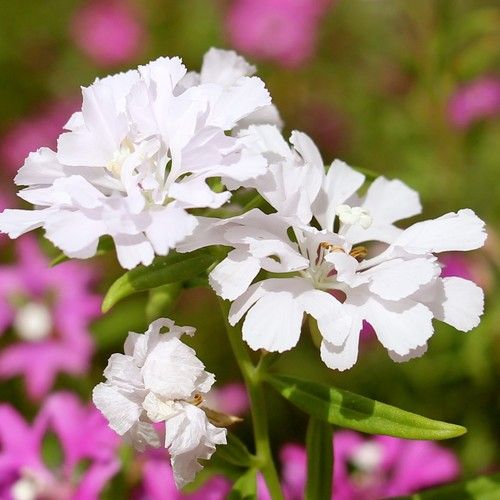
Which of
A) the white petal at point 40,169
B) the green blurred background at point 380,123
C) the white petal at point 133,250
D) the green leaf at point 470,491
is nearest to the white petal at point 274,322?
the white petal at point 133,250

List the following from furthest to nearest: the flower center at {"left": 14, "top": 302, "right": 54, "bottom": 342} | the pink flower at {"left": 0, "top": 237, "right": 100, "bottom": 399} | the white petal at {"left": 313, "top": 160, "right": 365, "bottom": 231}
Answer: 1. the flower center at {"left": 14, "top": 302, "right": 54, "bottom": 342}
2. the pink flower at {"left": 0, "top": 237, "right": 100, "bottom": 399}
3. the white petal at {"left": 313, "top": 160, "right": 365, "bottom": 231}

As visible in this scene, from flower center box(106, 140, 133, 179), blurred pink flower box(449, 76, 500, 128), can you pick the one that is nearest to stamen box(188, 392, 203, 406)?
flower center box(106, 140, 133, 179)

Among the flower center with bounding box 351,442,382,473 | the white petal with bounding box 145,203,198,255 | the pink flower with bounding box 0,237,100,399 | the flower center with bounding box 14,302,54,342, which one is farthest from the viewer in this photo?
the flower center with bounding box 14,302,54,342

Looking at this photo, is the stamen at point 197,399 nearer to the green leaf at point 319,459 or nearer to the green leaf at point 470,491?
the green leaf at point 319,459

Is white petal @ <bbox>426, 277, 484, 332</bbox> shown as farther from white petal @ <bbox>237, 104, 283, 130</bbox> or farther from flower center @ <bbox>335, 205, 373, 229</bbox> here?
white petal @ <bbox>237, 104, 283, 130</bbox>

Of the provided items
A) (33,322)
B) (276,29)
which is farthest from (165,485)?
(276,29)

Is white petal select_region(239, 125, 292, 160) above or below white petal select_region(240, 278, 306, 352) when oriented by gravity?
above

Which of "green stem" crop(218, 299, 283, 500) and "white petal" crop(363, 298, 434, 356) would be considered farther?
"green stem" crop(218, 299, 283, 500)
